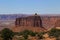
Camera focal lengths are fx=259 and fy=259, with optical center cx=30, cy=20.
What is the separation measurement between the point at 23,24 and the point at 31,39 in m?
71.7

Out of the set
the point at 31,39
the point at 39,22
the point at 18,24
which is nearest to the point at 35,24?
the point at 39,22

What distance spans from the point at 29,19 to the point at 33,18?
5.04 metres

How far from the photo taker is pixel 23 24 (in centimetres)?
12069

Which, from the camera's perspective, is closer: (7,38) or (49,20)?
(7,38)

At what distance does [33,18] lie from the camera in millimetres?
116625

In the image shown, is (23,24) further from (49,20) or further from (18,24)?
(49,20)

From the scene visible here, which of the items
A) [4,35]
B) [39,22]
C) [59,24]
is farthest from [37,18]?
[4,35]

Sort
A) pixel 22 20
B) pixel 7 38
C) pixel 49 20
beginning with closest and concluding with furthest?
pixel 7 38 < pixel 22 20 < pixel 49 20

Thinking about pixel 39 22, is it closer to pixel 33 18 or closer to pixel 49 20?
pixel 33 18

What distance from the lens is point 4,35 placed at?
5894 cm

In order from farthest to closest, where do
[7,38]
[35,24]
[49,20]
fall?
[49,20] → [35,24] → [7,38]

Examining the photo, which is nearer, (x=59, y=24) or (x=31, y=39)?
(x=31, y=39)

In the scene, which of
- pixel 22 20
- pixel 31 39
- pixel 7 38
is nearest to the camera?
pixel 31 39

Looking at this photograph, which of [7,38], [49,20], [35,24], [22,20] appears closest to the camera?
[7,38]
